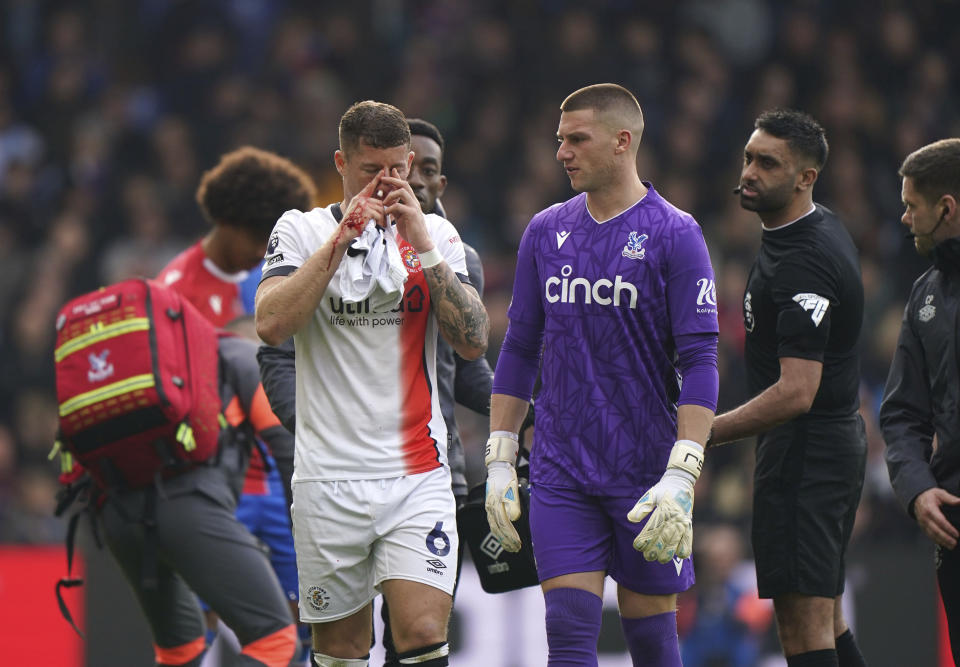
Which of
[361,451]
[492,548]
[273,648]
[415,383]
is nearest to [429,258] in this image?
[415,383]

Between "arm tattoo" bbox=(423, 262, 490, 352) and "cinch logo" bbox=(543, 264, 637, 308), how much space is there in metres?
0.31

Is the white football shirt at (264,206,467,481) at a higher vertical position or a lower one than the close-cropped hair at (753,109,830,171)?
lower

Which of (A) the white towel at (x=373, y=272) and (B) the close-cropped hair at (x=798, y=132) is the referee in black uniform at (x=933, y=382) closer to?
(B) the close-cropped hair at (x=798, y=132)

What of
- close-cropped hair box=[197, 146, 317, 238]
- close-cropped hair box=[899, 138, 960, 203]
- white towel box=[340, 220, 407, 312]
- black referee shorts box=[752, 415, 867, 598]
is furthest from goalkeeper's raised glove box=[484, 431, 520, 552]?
close-cropped hair box=[197, 146, 317, 238]

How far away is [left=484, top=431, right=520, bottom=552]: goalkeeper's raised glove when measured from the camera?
530 cm

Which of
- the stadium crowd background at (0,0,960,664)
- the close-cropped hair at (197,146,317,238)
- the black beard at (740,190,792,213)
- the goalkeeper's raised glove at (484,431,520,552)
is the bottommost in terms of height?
the goalkeeper's raised glove at (484,431,520,552)

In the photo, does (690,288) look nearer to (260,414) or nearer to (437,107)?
(260,414)

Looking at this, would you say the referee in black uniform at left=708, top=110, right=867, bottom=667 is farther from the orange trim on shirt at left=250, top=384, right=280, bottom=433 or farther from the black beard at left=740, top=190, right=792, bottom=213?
the orange trim on shirt at left=250, top=384, right=280, bottom=433

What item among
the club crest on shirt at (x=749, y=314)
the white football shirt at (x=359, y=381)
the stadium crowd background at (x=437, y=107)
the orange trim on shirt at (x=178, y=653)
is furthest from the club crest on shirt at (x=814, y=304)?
the stadium crowd background at (x=437, y=107)

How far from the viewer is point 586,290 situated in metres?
5.31

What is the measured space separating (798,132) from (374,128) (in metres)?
1.89

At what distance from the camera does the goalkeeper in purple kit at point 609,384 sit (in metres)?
5.19

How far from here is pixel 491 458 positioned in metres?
5.45

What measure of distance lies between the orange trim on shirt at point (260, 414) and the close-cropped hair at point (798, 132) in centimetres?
264
